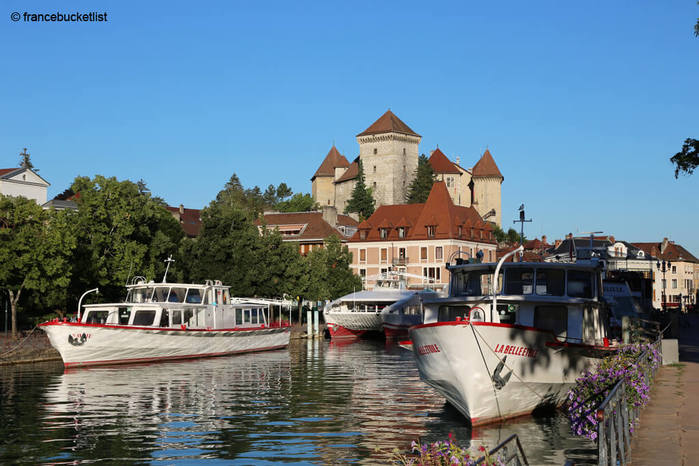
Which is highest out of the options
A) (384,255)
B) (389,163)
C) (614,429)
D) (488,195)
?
(389,163)

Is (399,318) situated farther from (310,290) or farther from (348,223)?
(348,223)

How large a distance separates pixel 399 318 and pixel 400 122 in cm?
10988

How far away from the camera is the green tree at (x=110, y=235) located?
5462cm

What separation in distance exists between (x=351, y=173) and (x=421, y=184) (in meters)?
21.0

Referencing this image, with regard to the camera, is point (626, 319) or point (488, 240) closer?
point (626, 319)

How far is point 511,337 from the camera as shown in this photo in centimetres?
2327

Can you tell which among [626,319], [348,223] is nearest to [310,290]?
[626,319]

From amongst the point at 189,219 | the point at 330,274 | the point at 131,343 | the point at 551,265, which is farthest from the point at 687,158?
the point at 189,219

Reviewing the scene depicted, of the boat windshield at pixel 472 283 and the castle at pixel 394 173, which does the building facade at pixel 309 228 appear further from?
the boat windshield at pixel 472 283

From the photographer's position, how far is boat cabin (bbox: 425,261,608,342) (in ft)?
85.1

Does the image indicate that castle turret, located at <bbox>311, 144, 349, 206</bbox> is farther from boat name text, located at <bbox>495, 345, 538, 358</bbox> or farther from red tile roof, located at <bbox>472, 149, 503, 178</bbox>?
boat name text, located at <bbox>495, 345, 538, 358</bbox>

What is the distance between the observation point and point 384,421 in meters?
25.7

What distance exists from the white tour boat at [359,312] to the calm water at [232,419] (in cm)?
3021

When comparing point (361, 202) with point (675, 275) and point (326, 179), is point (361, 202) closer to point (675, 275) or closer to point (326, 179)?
point (326, 179)
